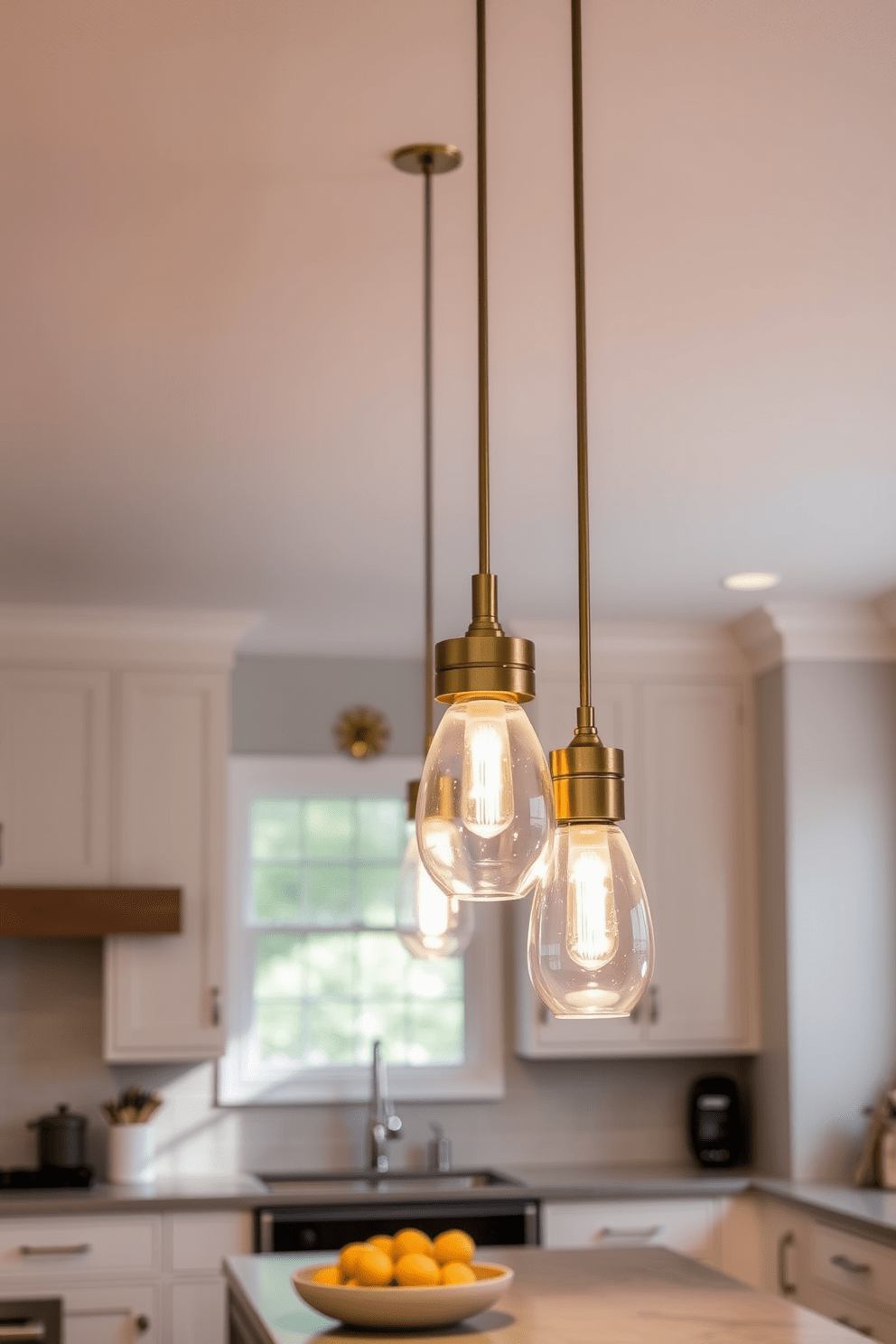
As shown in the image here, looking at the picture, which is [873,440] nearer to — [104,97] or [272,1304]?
[104,97]

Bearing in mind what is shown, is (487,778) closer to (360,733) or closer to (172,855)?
(172,855)

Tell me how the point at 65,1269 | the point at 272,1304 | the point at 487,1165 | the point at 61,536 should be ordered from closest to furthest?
the point at 272,1304 < the point at 61,536 < the point at 65,1269 < the point at 487,1165

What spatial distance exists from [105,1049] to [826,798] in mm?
2378

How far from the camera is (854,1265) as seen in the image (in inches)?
162

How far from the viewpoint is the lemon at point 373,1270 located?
2730mm

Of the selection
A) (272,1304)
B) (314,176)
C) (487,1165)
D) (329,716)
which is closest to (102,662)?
(329,716)

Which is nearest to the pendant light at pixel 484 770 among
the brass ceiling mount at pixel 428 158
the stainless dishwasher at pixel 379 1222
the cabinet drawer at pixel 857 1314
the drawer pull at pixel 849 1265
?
the brass ceiling mount at pixel 428 158

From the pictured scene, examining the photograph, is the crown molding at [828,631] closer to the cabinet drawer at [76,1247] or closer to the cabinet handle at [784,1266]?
the cabinet handle at [784,1266]

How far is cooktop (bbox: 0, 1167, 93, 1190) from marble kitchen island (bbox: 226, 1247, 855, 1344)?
1.33 metres

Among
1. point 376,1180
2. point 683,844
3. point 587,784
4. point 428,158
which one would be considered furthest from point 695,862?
point 587,784

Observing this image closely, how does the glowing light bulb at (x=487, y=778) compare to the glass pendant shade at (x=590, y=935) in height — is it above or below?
above

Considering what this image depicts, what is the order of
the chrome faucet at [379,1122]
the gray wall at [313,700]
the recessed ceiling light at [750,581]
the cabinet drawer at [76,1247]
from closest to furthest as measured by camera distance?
the cabinet drawer at [76,1247], the recessed ceiling light at [750,581], the chrome faucet at [379,1122], the gray wall at [313,700]

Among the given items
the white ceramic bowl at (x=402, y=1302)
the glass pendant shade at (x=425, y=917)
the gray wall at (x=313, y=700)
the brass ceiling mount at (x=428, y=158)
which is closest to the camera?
the brass ceiling mount at (x=428, y=158)

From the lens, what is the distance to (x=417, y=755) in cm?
559
